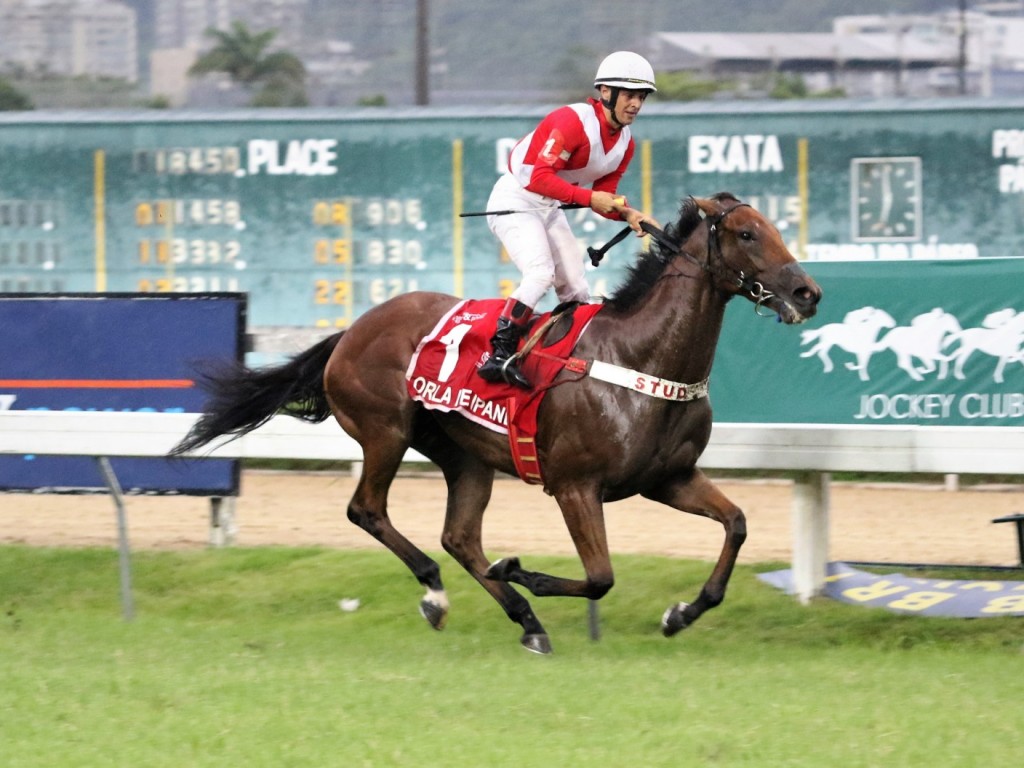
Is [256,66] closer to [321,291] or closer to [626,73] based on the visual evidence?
[321,291]

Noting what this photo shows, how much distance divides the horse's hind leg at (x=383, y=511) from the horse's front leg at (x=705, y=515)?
3.59ft

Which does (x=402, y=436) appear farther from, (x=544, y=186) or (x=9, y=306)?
(x=9, y=306)

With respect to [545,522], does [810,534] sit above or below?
Result: above

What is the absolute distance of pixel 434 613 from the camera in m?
6.81

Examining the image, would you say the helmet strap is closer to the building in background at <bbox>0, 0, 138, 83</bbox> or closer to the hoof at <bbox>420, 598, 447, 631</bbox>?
the hoof at <bbox>420, 598, 447, 631</bbox>

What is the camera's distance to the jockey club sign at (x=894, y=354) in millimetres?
7941

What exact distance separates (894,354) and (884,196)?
6.72m

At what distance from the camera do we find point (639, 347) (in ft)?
20.2

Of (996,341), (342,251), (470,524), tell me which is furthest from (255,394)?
(342,251)

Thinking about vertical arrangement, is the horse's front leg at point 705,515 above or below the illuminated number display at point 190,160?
below

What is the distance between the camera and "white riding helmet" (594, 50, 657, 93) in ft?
20.6

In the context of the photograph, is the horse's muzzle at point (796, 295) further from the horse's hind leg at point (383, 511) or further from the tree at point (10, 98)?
the tree at point (10, 98)

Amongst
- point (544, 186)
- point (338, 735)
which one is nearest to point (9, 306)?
point (544, 186)

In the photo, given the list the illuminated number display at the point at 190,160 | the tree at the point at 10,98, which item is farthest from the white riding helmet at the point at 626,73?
the tree at the point at 10,98
